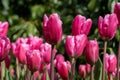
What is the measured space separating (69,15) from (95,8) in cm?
42

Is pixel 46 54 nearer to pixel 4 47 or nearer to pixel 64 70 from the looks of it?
pixel 64 70

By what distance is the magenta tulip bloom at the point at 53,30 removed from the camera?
186 cm

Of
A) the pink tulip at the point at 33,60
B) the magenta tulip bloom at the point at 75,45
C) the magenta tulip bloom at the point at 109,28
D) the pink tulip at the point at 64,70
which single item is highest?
the magenta tulip bloom at the point at 109,28

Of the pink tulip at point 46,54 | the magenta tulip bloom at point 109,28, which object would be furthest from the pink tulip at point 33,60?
the magenta tulip bloom at point 109,28

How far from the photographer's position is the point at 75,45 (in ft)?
6.50

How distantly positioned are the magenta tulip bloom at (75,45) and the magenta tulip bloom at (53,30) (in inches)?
3.9

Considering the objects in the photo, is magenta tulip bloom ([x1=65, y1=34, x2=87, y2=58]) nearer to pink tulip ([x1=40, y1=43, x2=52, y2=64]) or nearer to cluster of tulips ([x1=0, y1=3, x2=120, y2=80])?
cluster of tulips ([x1=0, y1=3, x2=120, y2=80])

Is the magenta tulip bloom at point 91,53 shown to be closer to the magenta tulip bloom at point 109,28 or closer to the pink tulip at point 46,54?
the magenta tulip bloom at point 109,28

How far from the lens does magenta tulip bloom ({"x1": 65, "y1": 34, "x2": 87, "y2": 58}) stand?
195 centimetres

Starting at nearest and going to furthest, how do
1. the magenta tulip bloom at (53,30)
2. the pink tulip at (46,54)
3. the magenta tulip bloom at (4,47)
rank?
the magenta tulip bloom at (53,30) < the magenta tulip bloom at (4,47) < the pink tulip at (46,54)

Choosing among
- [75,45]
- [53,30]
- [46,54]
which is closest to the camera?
[53,30]

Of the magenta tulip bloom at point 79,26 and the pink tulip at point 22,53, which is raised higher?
the magenta tulip bloom at point 79,26

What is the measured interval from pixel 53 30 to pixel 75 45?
0.48 ft

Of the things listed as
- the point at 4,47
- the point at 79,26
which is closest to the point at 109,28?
the point at 79,26
